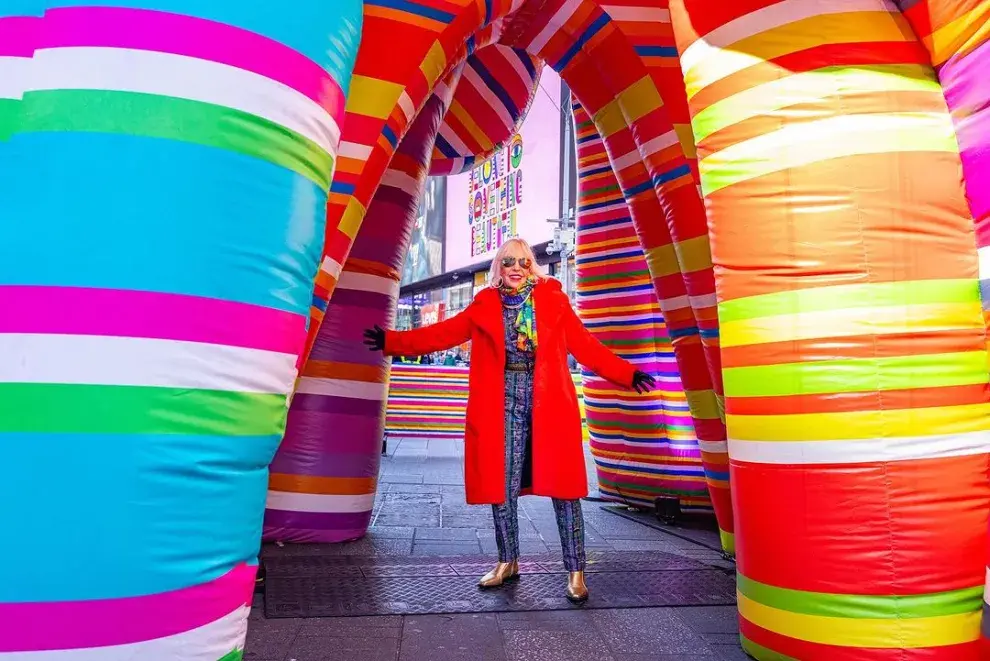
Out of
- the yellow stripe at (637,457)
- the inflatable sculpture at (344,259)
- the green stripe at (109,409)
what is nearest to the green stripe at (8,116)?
the inflatable sculpture at (344,259)

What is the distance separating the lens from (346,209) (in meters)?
2.53

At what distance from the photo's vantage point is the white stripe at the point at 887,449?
2143mm

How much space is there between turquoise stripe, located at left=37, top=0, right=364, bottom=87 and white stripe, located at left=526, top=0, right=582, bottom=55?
2.22 metres

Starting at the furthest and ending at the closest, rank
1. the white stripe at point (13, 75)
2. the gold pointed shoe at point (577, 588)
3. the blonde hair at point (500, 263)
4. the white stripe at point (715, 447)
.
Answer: the white stripe at point (715, 447), the blonde hair at point (500, 263), the gold pointed shoe at point (577, 588), the white stripe at point (13, 75)

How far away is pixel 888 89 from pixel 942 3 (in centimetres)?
25

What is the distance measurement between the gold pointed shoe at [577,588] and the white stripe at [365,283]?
1.93 meters

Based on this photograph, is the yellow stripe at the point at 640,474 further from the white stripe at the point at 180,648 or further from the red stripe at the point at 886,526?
the white stripe at the point at 180,648

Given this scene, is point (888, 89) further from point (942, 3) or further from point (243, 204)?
point (243, 204)

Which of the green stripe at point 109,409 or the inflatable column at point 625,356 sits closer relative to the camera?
the green stripe at point 109,409

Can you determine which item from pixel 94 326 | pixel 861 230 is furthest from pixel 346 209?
pixel 861 230

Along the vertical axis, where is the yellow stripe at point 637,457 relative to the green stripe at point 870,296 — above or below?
below

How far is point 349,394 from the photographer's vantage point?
14.1 ft

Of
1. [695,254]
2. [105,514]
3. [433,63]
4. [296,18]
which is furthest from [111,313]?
→ [695,254]

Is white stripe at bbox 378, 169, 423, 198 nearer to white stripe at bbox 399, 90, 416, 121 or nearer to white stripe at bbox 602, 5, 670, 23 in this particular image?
white stripe at bbox 602, 5, 670, 23
